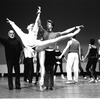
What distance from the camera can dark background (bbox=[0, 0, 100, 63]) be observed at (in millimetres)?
14188

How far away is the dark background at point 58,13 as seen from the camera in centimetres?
1419

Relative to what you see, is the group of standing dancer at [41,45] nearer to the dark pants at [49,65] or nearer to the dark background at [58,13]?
the dark pants at [49,65]

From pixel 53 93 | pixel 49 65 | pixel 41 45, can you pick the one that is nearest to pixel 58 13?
pixel 49 65

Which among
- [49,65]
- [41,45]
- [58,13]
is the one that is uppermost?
[58,13]

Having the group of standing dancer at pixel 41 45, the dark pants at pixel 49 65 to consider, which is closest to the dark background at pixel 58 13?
the group of standing dancer at pixel 41 45

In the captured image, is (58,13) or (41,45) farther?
(58,13)

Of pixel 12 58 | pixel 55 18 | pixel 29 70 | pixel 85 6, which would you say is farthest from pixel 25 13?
pixel 12 58

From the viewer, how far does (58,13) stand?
47.0 ft

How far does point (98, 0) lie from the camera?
1428 cm

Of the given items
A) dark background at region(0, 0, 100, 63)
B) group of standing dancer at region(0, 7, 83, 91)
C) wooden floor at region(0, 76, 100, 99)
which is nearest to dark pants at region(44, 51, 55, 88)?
group of standing dancer at region(0, 7, 83, 91)

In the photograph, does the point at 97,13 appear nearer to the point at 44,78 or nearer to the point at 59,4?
the point at 59,4

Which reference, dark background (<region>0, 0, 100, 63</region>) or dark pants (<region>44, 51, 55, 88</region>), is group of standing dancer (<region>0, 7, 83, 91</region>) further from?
dark background (<region>0, 0, 100, 63</region>)

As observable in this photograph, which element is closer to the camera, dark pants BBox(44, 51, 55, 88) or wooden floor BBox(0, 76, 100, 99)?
wooden floor BBox(0, 76, 100, 99)

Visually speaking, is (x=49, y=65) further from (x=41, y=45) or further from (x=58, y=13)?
(x=58, y=13)
